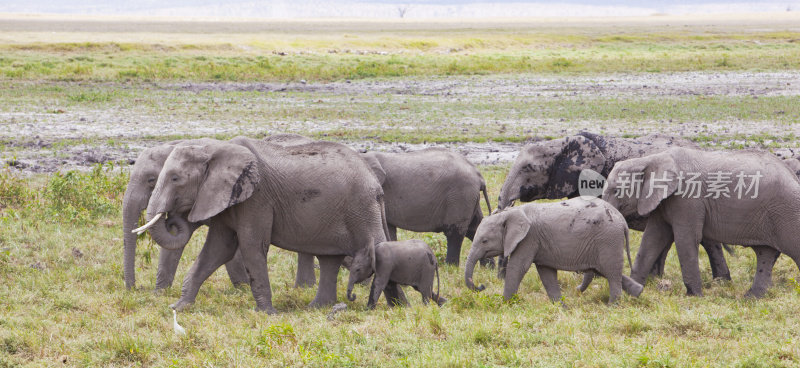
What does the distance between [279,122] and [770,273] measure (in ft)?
58.0

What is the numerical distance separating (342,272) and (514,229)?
2.97 metres

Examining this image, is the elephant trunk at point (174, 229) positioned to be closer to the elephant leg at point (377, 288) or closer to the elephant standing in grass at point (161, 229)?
the elephant standing in grass at point (161, 229)

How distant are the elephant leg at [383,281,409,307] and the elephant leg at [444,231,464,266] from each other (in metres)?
2.14

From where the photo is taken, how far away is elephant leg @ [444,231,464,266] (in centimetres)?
1225

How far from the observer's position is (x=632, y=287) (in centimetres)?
1000

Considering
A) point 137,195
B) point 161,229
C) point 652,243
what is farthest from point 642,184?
point 137,195

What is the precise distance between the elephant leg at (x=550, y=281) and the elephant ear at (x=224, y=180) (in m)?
3.49

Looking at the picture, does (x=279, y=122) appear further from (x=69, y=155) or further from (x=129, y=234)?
(x=129, y=234)

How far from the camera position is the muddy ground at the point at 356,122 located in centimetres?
2081

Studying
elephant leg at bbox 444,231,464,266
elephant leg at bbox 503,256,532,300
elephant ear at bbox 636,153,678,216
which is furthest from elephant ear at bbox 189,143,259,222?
elephant ear at bbox 636,153,678,216

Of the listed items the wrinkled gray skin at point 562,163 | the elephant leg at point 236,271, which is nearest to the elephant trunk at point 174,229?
the elephant leg at point 236,271

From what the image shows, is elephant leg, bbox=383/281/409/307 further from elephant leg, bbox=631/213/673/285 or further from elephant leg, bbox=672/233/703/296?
elephant leg, bbox=672/233/703/296

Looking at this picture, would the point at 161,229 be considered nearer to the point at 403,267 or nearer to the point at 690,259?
the point at 403,267

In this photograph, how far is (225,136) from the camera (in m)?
22.8
